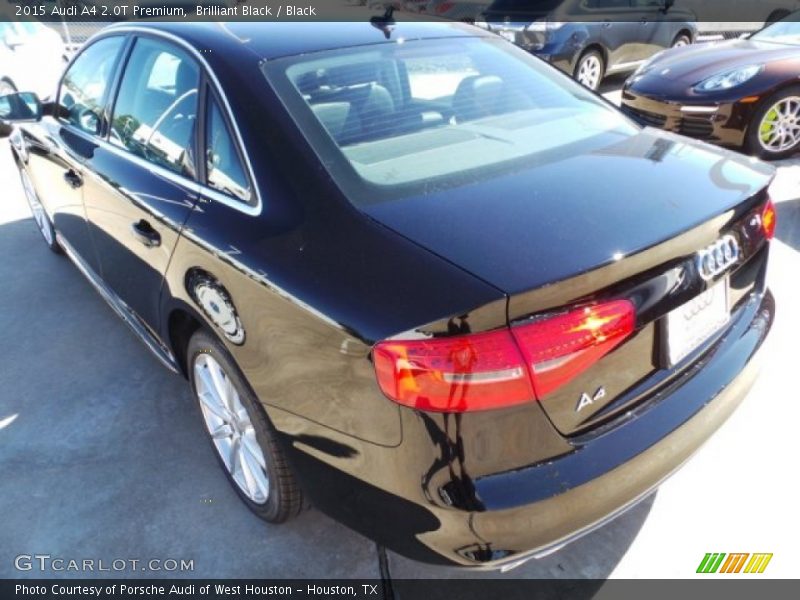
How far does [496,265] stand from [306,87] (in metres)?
0.99

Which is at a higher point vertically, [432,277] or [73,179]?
[432,277]

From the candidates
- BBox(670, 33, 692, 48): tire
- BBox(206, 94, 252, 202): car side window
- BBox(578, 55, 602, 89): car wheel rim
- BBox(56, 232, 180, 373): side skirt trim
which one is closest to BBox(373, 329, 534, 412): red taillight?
BBox(206, 94, 252, 202): car side window

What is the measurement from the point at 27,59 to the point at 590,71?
750 centimetres

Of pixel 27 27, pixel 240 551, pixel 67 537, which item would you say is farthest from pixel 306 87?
pixel 27 27

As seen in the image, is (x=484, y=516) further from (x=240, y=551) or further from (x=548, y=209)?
(x=240, y=551)

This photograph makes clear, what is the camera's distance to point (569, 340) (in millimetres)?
1363

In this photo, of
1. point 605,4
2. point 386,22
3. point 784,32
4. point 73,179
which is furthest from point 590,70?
point 73,179

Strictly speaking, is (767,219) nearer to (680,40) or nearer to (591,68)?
(591,68)

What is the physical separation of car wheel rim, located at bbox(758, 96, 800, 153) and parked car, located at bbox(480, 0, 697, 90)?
321 cm

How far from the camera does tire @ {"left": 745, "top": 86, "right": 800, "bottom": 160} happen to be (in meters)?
5.05

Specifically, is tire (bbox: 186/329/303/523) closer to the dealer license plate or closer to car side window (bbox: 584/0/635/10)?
the dealer license plate

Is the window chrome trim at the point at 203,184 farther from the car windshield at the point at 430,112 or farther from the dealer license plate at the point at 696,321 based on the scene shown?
the dealer license plate at the point at 696,321

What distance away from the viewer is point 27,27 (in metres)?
8.34
